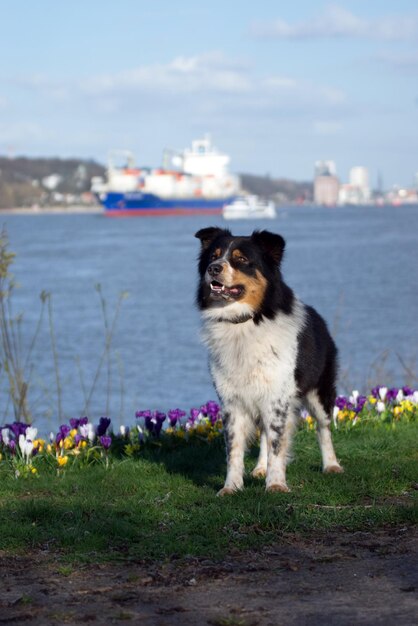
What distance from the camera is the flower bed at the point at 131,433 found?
714cm

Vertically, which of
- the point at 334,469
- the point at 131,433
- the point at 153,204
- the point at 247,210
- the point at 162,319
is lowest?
the point at 162,319

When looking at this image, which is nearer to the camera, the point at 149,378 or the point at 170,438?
the point at 170,438

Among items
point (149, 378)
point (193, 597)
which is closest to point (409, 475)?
point (193, 597)

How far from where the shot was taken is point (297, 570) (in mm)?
4641

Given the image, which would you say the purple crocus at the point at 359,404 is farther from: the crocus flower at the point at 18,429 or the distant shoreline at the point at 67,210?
the distant shoreline at the point at 67,210

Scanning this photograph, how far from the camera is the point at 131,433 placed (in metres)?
8.21

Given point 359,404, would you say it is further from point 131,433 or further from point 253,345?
point 253,345

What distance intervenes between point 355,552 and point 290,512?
0.67 metres

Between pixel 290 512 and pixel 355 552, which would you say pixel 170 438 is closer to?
pixel 290 512

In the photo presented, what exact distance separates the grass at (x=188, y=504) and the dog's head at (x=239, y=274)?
44.2 inches

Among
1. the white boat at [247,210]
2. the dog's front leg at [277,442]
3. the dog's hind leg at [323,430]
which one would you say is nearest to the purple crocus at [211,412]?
the dog's hind leg at [323,430]

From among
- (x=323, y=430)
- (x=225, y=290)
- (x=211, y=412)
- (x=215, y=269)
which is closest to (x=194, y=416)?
(x=211, y=412)

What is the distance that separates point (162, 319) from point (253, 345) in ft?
72.9

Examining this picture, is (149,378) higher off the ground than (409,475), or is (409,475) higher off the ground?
(409,475)
